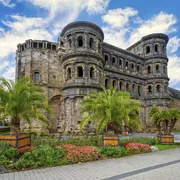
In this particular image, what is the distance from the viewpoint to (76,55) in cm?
2653

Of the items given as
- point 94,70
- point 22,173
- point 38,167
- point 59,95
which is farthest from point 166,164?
point 59,95

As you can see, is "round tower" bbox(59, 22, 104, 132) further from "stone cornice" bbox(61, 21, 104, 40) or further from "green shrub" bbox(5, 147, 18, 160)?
"green shrub" bbox(5, 147, 18, 160)

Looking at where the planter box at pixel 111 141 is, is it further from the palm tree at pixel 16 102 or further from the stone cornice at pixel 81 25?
the stone cornice at pixel 81 25

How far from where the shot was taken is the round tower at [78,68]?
2575 centimetres

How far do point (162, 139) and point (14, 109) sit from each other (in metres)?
13.0

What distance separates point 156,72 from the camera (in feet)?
121

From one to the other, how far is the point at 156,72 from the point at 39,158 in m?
31.8

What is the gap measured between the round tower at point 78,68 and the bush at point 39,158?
48.6 ft

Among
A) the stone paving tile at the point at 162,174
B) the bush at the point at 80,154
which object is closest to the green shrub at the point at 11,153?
the bush at the point at 80,154

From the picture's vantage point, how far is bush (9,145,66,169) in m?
8.73

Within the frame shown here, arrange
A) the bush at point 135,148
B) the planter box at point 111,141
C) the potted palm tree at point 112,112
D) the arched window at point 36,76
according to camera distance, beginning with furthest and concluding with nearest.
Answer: the arched window at point 36,76
the potted palm tree at point 112,112
the planter box at point 111,141
the bush at point 135,148

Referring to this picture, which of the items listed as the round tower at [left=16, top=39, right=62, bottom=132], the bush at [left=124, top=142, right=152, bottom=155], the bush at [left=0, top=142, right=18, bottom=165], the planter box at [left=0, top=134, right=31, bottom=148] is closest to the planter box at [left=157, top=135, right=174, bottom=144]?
the bush at [left=124, top=142, right=152, bottom=155]

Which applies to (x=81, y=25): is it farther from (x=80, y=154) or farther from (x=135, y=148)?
(x=80, y=154)

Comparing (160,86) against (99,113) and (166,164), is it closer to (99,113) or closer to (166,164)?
(99,113)
